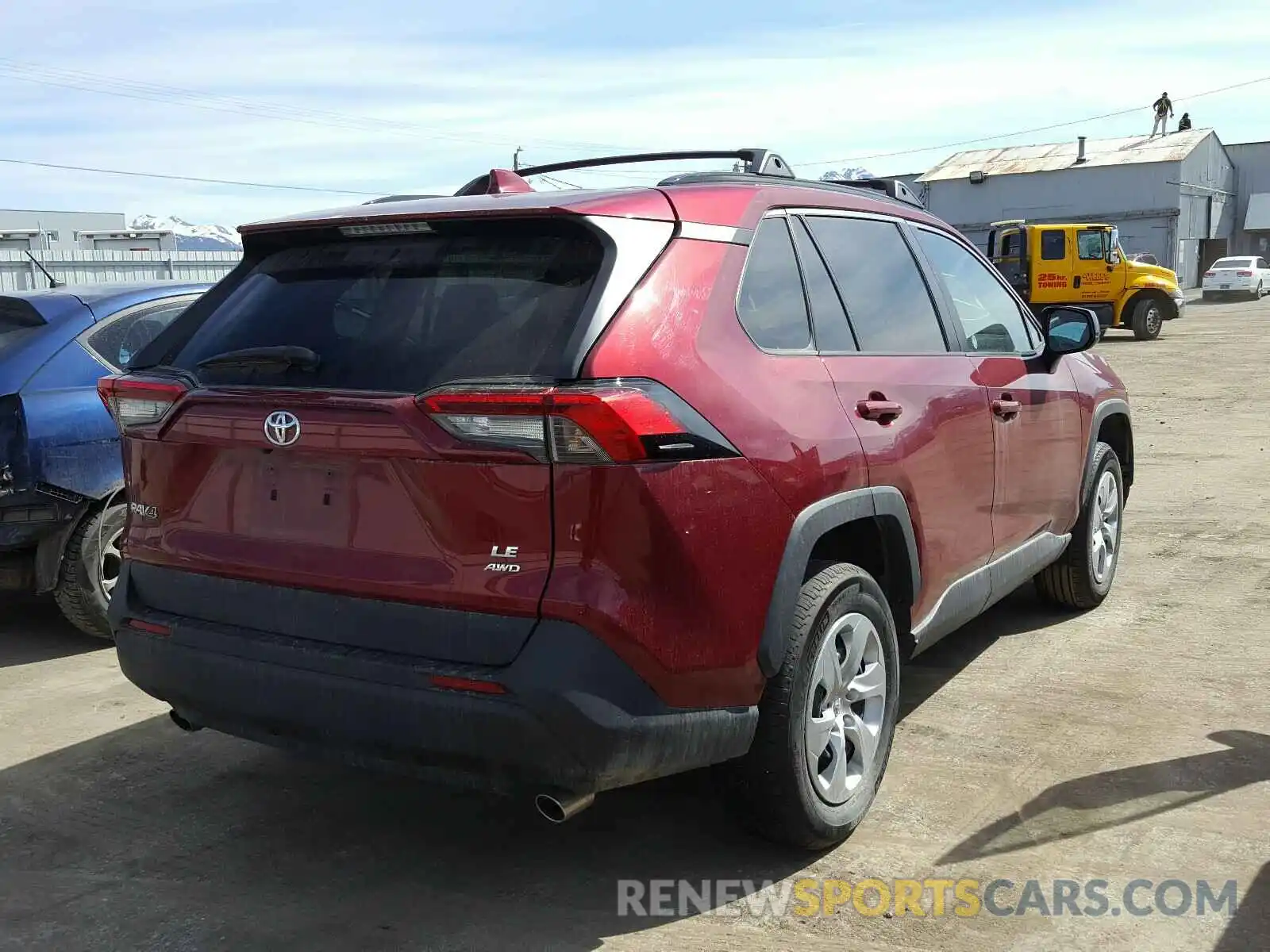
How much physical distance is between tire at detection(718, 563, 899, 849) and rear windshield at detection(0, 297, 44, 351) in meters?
3.81

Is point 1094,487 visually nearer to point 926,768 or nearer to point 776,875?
point 926,768

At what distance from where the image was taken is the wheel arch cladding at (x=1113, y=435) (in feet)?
18.0

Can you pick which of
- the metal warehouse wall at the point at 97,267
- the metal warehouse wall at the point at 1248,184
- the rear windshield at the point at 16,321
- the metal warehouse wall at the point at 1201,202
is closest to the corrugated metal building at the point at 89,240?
the metal warehouse wall at the point at 97,267

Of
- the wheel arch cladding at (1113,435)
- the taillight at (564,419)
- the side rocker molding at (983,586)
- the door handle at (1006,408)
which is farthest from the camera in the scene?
the wheel arch cladding at (1113,435)

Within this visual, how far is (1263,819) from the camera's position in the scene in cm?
355

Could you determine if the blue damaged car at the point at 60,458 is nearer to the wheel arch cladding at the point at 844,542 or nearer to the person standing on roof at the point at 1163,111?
the wheel arch cladding at the point at 844,542

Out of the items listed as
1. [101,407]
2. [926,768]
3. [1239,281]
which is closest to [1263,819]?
[926,768]

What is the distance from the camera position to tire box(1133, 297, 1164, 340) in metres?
25.6

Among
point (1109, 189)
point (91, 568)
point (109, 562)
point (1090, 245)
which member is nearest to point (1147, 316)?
point (1090, 245)

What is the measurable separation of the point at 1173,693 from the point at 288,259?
11.5 feet

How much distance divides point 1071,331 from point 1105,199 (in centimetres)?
4943

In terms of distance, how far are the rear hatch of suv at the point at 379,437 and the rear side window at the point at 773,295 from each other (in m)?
0.34

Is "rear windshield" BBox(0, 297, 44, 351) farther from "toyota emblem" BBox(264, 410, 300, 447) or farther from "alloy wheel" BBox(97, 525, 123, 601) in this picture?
"toyota emblem" BBox(264, 410, 300, 447)

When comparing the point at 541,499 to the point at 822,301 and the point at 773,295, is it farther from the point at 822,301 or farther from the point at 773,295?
the point at 822,301
